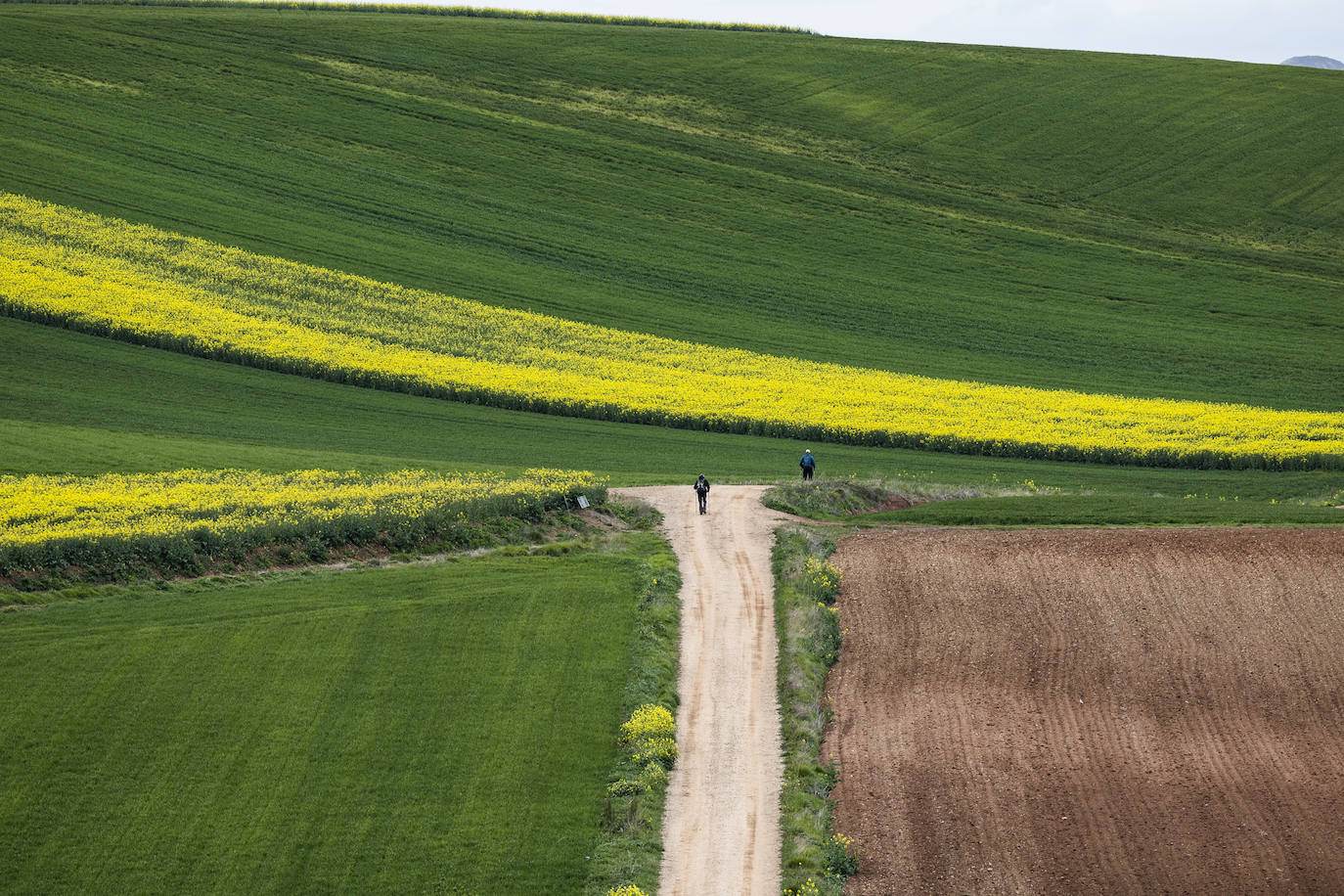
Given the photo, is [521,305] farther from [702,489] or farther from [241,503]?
[241,503]

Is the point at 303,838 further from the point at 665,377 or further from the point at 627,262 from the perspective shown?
the point at 627,262

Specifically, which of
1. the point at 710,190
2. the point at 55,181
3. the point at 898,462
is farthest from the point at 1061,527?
the point at 55,181

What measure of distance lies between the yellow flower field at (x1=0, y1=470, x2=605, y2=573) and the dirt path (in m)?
4.88

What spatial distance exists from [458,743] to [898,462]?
25535 millimetres

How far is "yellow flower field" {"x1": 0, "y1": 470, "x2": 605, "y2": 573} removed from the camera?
28.7 metres

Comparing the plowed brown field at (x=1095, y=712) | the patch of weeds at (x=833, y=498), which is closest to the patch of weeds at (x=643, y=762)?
the plowed brown field at (x=1095, y=712)

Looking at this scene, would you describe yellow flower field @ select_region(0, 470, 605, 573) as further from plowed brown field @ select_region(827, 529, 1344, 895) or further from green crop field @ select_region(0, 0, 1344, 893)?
plowed brown field @ select_region(827, 529, 1344, 895)

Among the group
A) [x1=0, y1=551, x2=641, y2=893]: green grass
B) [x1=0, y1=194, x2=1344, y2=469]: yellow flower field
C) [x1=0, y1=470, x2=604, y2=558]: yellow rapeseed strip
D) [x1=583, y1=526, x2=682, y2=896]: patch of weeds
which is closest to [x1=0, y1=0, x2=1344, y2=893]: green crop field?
[x1=0, y1=551, x2=641, y2=893]: green grass

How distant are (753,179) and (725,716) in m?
55.7

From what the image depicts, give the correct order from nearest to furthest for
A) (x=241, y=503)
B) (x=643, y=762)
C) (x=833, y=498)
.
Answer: (x=643, y=762) → (x=241, y=503) → (x=833, y=498)

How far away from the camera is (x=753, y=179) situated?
74938mm

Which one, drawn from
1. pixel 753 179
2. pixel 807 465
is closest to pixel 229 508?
pixel 807 465

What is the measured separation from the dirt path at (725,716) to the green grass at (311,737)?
1461mm

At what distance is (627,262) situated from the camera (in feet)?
214
